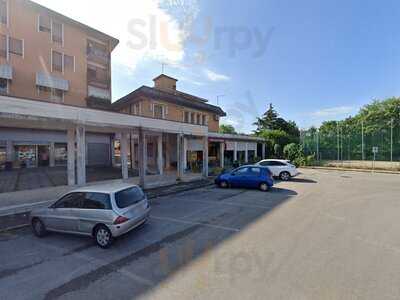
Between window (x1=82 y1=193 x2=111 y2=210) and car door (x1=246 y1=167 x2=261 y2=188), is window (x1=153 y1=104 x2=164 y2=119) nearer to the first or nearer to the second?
car door (x1=246 y1=167 x2=261 y2=188)

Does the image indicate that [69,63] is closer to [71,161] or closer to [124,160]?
[124,160]

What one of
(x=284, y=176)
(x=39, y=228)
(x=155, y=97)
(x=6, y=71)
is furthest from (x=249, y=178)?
(x=6, y=71)

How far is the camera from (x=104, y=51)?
94.1 feet

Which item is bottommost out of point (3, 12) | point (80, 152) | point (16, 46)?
point (80, 152)

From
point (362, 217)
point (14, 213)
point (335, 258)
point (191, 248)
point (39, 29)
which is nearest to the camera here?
point (335, 258)

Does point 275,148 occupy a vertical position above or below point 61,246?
above

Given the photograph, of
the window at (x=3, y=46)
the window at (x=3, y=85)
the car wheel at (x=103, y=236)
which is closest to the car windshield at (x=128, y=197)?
the car wheel at (x=103, y=236)

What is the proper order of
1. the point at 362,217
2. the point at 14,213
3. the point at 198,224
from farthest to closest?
the point at 14,213, the point at 362,217, the point at 198,224

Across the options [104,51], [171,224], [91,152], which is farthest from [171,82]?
[171,224]

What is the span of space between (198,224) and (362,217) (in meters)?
5.26

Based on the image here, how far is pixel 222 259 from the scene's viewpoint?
4652 millimetres

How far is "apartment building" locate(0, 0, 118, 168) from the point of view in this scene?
66.5ft

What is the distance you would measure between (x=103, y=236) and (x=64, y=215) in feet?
4.29

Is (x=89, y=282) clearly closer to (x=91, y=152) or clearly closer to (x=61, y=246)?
(x=61, y=246)
